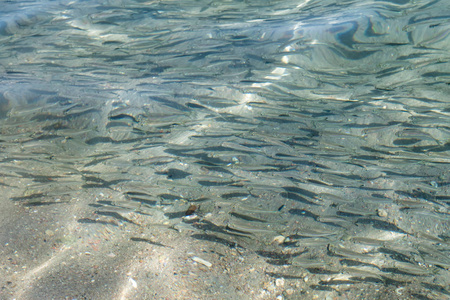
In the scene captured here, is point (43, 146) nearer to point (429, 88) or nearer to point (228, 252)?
point (228, 252)

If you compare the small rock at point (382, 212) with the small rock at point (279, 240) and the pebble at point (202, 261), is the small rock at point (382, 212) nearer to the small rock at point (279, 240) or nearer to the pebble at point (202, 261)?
the small rock at point (279, 240)

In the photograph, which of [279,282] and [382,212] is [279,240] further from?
[382,212]

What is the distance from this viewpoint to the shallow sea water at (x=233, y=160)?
2564 millimetres

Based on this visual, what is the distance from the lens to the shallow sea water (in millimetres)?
2564

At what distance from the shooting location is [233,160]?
389 centimetres

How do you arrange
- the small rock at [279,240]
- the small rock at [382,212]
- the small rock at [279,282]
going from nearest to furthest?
the small rock at [279,282] → the small rock at [279,240] → the small rock at [382,212]

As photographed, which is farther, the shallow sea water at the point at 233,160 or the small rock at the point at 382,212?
the small rock at the point at 382,212

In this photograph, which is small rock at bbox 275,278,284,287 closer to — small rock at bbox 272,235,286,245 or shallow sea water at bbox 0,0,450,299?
shallow sea water at bbox 0,0,450,299

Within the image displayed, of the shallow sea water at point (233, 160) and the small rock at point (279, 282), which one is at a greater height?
→ the shallow sea water at point (233, 160)

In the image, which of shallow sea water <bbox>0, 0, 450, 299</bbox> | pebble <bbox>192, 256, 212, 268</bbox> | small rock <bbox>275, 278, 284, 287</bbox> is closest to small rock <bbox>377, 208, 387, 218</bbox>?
shallow sea water <bbox>0, 0, 450, 299</bbox>

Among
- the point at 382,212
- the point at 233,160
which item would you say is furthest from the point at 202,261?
the point at 382,212

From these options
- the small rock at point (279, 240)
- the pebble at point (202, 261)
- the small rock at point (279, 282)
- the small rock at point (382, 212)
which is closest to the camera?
the small rock at point (279, 282)

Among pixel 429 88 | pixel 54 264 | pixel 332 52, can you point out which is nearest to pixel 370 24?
pixel 332 52

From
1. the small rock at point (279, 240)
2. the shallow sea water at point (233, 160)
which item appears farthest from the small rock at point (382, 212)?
the small rock at point (279, 240)
